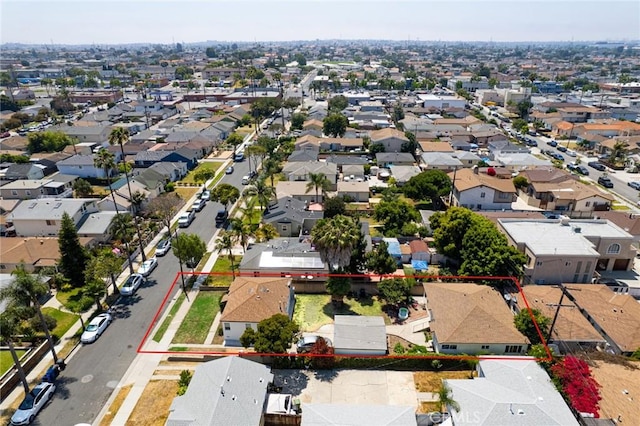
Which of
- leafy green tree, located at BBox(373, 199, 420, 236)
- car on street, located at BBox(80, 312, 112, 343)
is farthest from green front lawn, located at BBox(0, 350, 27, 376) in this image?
leafy green tree, located at BBox(373, 199, 420, 236)

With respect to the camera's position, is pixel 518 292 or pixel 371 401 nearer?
pixel 371 401

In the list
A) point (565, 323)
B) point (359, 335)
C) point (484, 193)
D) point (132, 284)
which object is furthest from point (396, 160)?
point (132, 284)

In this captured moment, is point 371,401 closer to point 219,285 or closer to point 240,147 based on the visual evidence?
point 219,285

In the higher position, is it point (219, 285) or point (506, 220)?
point (506, 220)

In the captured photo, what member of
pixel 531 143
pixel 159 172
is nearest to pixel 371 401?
pixel 159 172

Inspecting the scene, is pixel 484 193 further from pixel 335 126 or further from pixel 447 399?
pixel 335 126

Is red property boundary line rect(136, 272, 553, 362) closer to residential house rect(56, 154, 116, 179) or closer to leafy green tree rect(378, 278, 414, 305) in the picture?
leafy green tree rect(378, 278, 414, 305)
